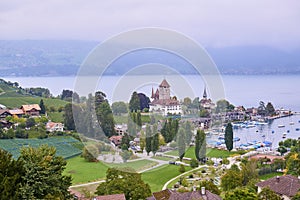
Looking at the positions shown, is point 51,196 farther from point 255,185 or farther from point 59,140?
point 59,140

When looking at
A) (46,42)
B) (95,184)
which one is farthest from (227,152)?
(46,42)

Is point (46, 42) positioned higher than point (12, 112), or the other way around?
point (46, 42)

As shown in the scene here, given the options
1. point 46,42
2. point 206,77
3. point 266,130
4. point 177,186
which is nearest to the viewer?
point 206,77

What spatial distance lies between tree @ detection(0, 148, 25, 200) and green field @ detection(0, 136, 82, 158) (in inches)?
341

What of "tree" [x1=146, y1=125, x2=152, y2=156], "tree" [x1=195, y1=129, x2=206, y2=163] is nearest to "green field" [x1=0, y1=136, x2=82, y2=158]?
Result: "tree" [x1=146, y1=125, x2=152, y2=156]

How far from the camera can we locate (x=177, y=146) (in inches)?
505

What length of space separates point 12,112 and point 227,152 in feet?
38.7

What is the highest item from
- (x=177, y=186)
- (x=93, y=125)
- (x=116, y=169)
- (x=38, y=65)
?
(x=38, y=65)

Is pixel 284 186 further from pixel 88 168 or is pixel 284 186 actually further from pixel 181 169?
pixel 88 168

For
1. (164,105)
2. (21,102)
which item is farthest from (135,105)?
(21,102)

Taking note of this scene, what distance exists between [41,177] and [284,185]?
5.60 meters

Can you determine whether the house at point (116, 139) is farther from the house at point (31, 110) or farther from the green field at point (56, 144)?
the house at point (31, 110)

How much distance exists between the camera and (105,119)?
1134 centimetres

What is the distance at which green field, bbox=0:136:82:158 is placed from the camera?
14.5 metres
